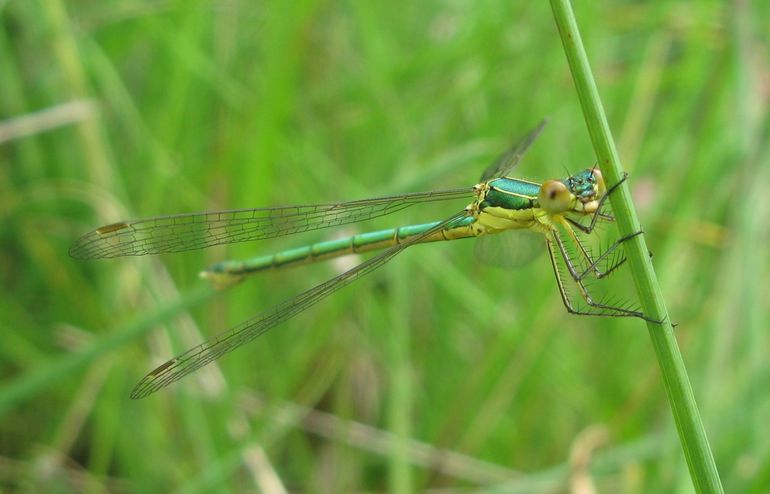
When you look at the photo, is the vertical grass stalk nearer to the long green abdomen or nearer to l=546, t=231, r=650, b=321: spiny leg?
l=546, t=231, r=650, b=321: spiny leg

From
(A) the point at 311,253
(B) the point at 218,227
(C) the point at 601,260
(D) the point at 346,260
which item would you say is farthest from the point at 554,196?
(D) the point at 346,260

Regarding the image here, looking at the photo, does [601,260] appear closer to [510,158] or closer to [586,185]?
[586,185]

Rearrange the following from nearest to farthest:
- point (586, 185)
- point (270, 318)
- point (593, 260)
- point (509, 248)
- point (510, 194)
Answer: point (593, 260), point (586, 185), point (270, 318), point (510, 194), point (509, 248)

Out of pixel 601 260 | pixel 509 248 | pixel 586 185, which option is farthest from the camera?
pixel 509 248

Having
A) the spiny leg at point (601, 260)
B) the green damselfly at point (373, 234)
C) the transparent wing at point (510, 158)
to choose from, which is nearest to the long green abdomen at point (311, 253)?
the green damselfly at point (373, 234)

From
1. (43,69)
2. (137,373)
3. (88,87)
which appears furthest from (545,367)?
(43,69)

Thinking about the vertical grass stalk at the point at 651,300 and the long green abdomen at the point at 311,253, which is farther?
the long green abdomen at the point at 311,253

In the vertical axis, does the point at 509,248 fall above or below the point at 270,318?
above

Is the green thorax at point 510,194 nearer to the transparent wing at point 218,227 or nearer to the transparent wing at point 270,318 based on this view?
the transparent wing at point 218,227
